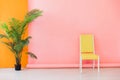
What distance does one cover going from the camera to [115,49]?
229 inches

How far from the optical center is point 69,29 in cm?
570

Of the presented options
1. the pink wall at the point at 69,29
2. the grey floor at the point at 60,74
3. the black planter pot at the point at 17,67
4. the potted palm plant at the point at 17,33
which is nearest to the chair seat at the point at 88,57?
the grey floor at the point at 60,74

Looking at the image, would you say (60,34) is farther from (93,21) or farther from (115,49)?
(115,49)

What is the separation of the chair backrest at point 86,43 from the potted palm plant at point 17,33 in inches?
49.2

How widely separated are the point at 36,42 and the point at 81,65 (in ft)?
4.35

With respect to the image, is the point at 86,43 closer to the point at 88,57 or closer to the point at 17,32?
the point at 88,57

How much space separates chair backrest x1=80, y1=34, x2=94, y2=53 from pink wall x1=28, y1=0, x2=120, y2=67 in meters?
0.16

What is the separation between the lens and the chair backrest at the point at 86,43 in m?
5.58

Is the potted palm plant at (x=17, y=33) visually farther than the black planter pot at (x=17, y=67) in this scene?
No

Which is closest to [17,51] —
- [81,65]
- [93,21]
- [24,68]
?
[24,68]

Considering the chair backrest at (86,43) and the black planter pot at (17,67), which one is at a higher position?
the chair backrest at (86,43)

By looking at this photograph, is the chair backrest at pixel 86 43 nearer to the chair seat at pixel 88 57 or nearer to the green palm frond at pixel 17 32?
the chair seat at pixel 88 57

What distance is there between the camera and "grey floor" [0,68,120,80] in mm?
4555

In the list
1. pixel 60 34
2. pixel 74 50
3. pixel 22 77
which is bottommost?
pixel 22 77
